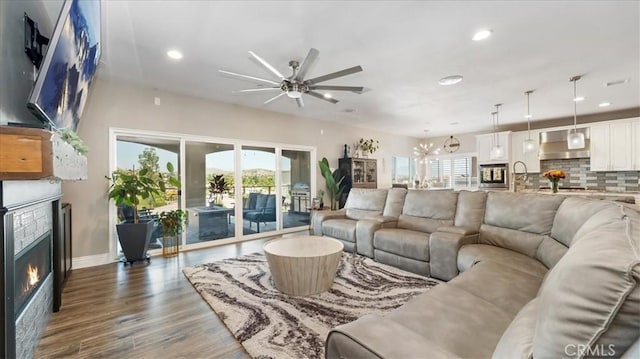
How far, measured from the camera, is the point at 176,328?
213cm

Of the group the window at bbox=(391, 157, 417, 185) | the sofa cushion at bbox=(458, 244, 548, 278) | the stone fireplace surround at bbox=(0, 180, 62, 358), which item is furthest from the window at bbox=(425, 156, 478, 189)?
the stone fireplace surround at bbox=(0, 180, 62, 358)

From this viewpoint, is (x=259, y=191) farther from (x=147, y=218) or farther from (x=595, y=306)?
(x=595, y=306)

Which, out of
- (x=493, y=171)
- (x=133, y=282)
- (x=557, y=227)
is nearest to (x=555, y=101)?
(x=493, y=171)

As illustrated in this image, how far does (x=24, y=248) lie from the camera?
1.67 metres

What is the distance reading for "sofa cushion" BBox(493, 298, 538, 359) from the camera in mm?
772

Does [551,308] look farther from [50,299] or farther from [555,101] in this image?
[555,101]

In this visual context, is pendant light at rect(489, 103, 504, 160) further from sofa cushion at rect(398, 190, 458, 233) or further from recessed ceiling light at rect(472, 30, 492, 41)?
recessed ceiling light at rect(472, 30, 492, 41)

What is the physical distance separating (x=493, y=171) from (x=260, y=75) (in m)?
6.56

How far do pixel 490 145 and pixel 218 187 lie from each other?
23.2 ft

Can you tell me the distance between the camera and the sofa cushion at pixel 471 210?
121 inches

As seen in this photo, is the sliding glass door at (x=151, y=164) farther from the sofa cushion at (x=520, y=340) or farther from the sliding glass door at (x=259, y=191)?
the sofa cushion at (x=520, y=340)

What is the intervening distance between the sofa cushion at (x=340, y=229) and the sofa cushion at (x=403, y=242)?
457 mm

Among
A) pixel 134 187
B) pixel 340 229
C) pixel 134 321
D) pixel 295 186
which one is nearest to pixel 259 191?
pixel 295 186

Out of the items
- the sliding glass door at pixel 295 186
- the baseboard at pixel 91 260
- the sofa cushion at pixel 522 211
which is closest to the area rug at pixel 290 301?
the sofa cushion at pixel 522 211
